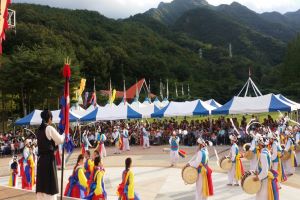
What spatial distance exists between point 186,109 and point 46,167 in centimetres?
1956

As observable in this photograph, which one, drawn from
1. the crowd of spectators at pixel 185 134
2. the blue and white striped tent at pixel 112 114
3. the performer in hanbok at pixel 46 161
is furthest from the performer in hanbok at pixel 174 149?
the performer in hanbok at pixel 46 161

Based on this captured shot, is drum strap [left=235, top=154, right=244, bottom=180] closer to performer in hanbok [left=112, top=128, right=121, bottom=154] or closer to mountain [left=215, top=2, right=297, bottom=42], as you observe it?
performer in hanbok [left=112, top=128, right=121, bottom=154]

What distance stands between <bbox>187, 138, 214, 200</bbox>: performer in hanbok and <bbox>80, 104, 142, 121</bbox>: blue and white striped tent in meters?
15.7

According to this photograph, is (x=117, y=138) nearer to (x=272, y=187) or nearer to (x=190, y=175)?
(x=190, y=175)

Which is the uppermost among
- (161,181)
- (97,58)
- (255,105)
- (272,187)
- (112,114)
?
(97,58)

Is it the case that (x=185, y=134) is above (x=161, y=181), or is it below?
above

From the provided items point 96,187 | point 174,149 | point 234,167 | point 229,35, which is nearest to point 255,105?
point 174,149

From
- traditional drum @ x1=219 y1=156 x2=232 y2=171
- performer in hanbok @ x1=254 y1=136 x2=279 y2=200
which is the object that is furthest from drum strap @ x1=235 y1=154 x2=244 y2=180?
performer in hanbok @ x1=254 y1=136 x2=279 y2=200

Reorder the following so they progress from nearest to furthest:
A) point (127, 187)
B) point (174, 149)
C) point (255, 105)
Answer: point (127, 187)
point (174, 149)
point (255, 105)

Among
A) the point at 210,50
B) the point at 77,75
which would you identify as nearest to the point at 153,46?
the point at 210,50

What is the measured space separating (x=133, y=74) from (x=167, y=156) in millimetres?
68044

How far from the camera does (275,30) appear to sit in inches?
6845

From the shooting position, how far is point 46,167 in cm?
644

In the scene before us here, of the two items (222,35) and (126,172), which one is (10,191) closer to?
(126,172)
